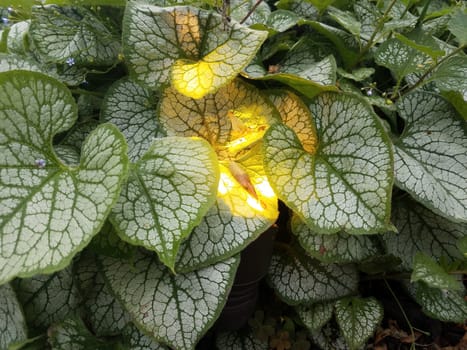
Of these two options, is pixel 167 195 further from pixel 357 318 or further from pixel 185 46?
pixel 357 318

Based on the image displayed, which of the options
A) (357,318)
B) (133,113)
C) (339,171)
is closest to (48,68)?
(133,113)

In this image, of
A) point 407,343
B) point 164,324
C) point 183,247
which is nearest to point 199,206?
point 183,247

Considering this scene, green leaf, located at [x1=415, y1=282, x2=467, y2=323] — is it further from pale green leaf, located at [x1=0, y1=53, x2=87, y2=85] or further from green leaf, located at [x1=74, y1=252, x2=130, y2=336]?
pale green leaf, located at [x1=0, y1=53, x2=87, y2=85]

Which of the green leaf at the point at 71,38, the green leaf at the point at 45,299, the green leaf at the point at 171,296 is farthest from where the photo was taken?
the green leaf at the point at 71,38

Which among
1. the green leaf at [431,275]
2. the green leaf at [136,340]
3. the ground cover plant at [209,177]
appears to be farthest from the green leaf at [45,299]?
the green leaf at [431,275]

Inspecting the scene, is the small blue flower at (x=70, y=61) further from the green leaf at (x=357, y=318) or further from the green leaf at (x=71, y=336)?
the green leaf at (x=357, y=318)

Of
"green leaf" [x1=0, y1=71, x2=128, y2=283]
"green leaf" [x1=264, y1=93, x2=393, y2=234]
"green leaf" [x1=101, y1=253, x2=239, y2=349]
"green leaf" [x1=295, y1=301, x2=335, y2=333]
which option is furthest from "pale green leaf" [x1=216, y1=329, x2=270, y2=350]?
"green leaf" [x1=0, y1=71, x2=128, y2=283]
